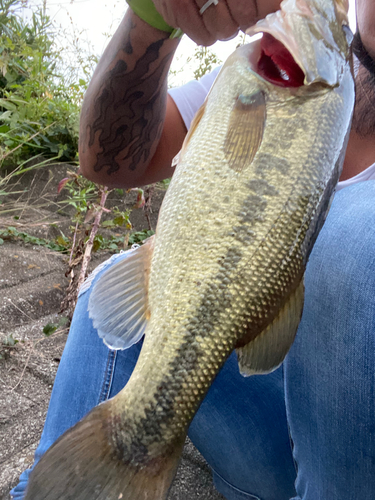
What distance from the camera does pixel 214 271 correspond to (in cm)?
84

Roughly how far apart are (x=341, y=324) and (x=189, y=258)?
368mm

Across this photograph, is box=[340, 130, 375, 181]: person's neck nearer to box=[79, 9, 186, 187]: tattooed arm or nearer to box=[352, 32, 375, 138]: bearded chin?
box=[352, 32, 375, 138]: bearded chin

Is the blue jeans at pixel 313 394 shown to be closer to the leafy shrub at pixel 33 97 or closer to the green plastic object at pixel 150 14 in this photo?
the green plastic object at pixel 150 14

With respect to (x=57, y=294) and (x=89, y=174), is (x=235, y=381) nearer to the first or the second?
(x=89, y=174)

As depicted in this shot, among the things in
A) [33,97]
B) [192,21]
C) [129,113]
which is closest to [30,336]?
[129,113]

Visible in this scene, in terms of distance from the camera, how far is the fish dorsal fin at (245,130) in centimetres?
89

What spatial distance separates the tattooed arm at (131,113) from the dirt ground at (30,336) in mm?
891

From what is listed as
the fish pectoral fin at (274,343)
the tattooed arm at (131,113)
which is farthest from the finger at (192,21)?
the fish pectoral fin at (274,343)

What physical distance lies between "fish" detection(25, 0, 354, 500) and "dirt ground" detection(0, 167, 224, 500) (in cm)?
86

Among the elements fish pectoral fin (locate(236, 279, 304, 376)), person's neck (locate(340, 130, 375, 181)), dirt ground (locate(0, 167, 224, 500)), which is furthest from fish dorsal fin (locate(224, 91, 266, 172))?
dirt ground (locate(0, 167, 224, 500))

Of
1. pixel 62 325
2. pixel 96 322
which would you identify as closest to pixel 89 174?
pixel 62 325

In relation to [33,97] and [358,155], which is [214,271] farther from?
[33,97]

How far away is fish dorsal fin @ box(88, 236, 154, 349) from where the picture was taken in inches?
34.8

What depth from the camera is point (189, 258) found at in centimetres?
86
